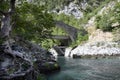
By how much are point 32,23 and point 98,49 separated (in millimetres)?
29536

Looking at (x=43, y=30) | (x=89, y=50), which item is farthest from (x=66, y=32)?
(x=43, y=30)

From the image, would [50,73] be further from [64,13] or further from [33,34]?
[64,13]

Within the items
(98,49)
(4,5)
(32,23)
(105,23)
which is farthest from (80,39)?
(4,5)

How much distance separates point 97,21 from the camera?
69375 millimetres

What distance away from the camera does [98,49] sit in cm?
5444

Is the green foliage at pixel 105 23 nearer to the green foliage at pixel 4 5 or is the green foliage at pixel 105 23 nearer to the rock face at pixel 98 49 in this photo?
the rock face at pixel 98 49

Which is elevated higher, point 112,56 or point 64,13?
point 64,13

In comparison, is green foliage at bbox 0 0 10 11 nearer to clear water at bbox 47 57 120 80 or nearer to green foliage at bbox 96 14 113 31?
clear water at bbox 47 57 120 80

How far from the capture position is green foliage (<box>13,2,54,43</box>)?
2591cm

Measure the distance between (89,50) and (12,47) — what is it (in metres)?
37.6

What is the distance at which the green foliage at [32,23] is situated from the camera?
25906 millimetres

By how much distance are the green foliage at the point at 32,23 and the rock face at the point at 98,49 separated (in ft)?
84.8

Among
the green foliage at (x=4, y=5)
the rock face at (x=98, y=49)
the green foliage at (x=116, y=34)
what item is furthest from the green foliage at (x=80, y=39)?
the green foliage at (x=4, y=5)

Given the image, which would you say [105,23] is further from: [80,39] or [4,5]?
[4,5]
